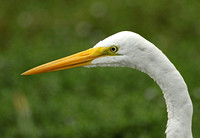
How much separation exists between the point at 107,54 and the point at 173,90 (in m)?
0.60

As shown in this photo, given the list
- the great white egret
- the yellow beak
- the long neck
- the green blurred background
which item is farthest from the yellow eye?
the green blurred background

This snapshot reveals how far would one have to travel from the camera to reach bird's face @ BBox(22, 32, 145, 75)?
9.85 feet

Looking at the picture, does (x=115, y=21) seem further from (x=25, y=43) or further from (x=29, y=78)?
Result: (x=29, y=78)

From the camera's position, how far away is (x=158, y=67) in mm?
2939

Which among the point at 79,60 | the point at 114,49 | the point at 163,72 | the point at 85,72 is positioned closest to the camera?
the point at 163,72

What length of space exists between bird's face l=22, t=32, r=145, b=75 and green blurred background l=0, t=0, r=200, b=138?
7.44 ft

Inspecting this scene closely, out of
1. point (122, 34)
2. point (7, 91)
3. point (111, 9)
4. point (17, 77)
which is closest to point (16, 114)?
point (7, 91)

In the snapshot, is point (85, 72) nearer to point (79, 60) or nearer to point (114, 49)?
point (79, 60)

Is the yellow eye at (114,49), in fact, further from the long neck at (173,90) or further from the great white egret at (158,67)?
the long neck at (173,90)

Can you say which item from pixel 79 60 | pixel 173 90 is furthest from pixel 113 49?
pixel 173 90

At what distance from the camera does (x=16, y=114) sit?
19.1 ft

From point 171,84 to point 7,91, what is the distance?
4.09 meters

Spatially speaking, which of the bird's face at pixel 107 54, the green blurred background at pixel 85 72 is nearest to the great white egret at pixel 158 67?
the bird's face at pixel 107 54

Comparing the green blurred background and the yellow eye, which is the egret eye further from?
the green blurred background
